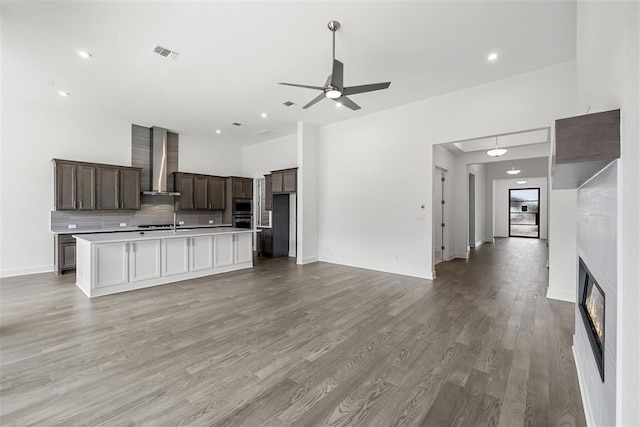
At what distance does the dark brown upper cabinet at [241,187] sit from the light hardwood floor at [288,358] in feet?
14.4

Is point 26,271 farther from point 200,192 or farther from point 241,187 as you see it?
point 241,187

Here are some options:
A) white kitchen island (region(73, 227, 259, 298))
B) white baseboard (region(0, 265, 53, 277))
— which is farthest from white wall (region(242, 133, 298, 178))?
white baseboard (region(0, 265, 53, 277))

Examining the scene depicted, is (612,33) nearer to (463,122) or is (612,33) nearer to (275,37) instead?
(275,37)

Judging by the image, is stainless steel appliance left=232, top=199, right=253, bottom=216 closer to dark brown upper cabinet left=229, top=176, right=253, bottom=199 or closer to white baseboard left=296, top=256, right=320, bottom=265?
dark brown upper cabinet left=229, top=176, right=253, bottom=199

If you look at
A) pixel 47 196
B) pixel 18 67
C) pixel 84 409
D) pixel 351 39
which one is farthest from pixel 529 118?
pixel 47 196

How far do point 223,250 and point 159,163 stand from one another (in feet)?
10.9

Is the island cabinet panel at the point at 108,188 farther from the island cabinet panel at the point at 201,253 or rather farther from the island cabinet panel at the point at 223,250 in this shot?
the island cabinet panel at the point at 223,250

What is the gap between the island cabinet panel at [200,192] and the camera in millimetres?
7598

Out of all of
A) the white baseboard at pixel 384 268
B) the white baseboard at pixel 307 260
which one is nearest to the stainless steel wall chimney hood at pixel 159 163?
the white baseboard at pixel 307 260

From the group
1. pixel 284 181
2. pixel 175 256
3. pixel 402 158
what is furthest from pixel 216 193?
pixel 402 158

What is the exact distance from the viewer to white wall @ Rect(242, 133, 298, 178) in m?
7.67

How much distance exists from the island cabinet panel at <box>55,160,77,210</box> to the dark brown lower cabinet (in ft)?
2.14

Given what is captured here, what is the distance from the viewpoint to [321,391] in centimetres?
196

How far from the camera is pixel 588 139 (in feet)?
3.67
